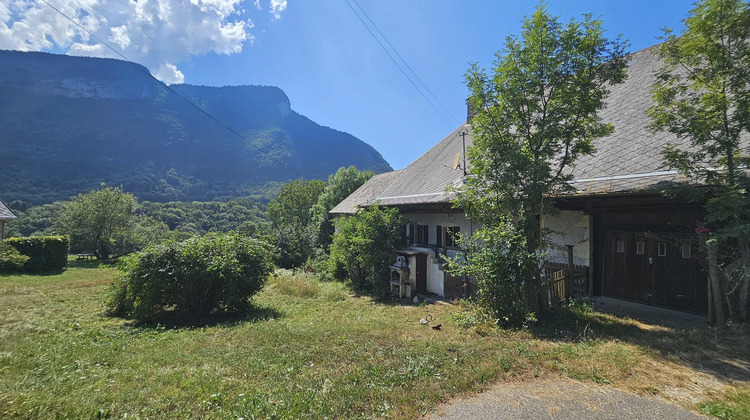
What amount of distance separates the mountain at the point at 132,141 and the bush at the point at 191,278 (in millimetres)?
48789

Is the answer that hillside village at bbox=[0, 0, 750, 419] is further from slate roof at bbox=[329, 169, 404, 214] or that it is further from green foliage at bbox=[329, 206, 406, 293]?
slate roof at bbox=[329, 169, 404, 214]

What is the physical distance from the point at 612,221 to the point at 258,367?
9061 mm

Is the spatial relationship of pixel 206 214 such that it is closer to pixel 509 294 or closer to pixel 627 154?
pixel 509 294

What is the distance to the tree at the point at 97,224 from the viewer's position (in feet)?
89.9

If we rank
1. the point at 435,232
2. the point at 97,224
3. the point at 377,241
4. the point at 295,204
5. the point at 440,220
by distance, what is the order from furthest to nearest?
the point at 295,204 → the point at 97,224 → the point at 435,232 → the point at 440,220 → the point at 377,241

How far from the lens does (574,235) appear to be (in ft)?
28.6

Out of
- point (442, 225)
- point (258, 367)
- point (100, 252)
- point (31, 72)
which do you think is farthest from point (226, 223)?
point (31, 72)

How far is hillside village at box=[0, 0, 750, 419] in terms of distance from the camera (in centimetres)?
340

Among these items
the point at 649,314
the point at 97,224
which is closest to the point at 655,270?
the point at 649,314

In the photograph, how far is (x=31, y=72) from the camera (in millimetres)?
102125

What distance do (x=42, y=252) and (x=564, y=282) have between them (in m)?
27.6

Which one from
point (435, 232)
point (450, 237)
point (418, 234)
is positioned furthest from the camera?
point (418, 234)

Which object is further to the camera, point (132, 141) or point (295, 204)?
point (132, 141)

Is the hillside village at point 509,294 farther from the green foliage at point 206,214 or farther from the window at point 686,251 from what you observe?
the green foliage at point 206,214
